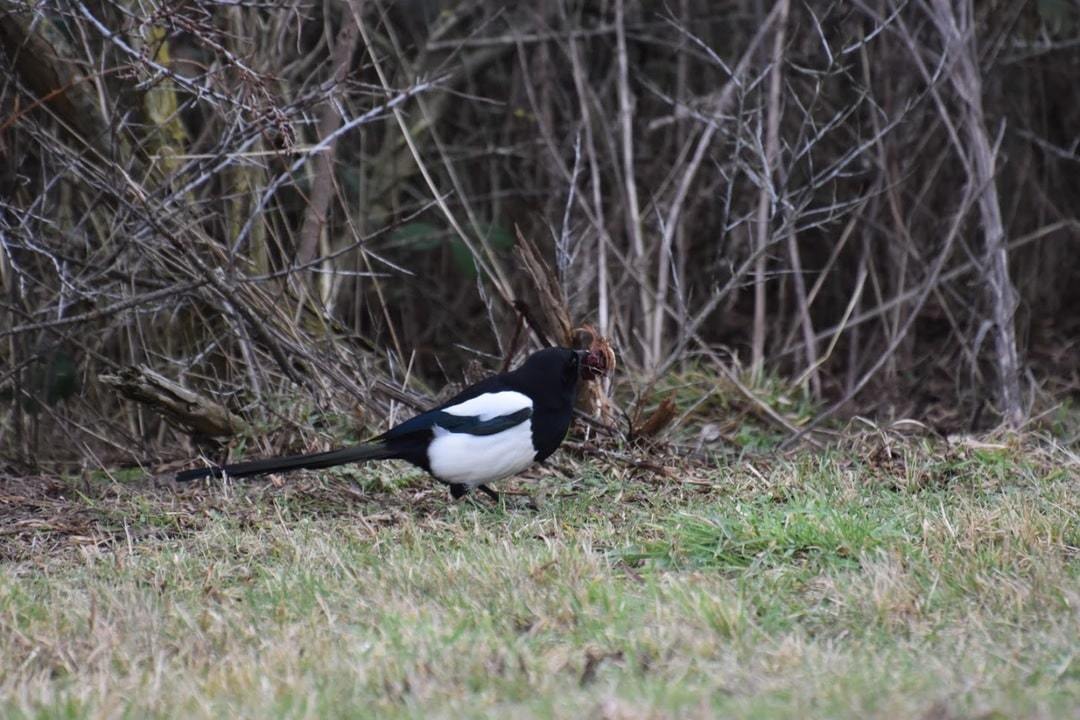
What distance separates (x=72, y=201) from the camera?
24.0ft

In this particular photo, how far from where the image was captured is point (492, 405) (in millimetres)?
5102

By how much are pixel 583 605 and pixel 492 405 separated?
1.57m

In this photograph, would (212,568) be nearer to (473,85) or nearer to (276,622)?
(276,622)

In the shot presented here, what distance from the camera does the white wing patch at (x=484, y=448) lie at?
16.4ft

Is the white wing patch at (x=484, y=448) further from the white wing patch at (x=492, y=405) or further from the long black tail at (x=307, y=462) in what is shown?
the long black tail at (x=307, y=462)

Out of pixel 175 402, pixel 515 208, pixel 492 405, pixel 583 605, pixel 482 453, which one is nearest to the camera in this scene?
pixel 583 605

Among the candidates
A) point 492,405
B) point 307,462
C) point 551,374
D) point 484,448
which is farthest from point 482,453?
point 307,462

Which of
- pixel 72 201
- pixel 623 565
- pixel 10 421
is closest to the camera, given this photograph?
pixel 623 565

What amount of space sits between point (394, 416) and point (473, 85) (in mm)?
3821

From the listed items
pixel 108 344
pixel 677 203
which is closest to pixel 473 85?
pixel 677 203

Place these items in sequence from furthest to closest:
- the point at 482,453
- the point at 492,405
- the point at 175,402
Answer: the point at 175,402 < the point at 492,405 < the point at 482,453

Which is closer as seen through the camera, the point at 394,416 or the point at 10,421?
the point at 394,416

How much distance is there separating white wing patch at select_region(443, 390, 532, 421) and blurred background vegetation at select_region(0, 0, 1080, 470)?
30.1 inches

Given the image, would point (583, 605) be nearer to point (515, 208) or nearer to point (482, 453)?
point (482, 453)
